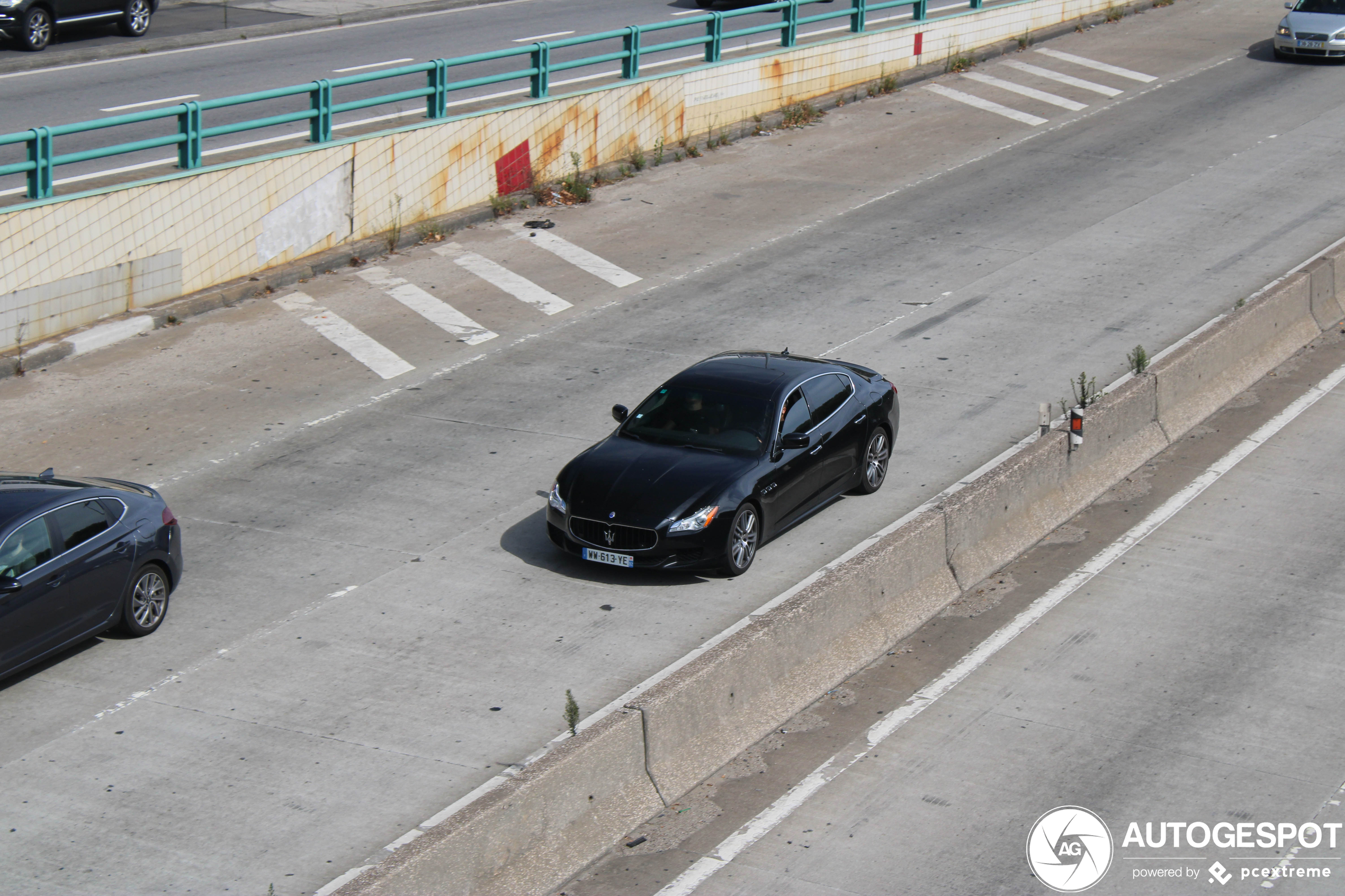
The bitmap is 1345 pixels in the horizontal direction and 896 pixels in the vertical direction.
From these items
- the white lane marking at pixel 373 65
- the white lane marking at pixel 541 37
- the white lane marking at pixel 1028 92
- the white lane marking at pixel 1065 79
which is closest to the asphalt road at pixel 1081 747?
the white lane marking at pixel 1028 92

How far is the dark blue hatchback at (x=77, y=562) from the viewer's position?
1010 cm

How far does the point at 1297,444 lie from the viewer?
50.0 feet

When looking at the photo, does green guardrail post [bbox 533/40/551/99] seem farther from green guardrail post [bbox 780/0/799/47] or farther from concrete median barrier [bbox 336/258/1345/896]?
concrete median barrier [bbox 336/258/1345/896]

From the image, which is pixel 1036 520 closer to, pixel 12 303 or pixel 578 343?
pixel 578 343

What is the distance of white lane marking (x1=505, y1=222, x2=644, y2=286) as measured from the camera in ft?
66.6

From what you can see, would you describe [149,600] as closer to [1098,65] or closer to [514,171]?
A: [514,171]

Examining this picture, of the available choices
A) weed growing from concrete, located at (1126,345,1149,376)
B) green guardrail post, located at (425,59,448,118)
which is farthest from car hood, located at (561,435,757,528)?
green guardrail post, located at (425,59,448,118)

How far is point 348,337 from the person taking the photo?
1795 cm

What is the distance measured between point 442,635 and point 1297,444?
911 cm

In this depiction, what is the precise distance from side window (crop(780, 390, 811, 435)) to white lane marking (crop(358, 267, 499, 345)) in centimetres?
576

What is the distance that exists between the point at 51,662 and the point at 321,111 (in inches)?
440

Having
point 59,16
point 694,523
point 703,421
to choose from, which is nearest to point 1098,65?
point 59,16

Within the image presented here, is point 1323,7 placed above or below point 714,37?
above

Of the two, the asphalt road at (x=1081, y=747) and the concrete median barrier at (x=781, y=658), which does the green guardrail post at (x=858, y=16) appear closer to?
the concrete median barrier at (x=781, y=658)
